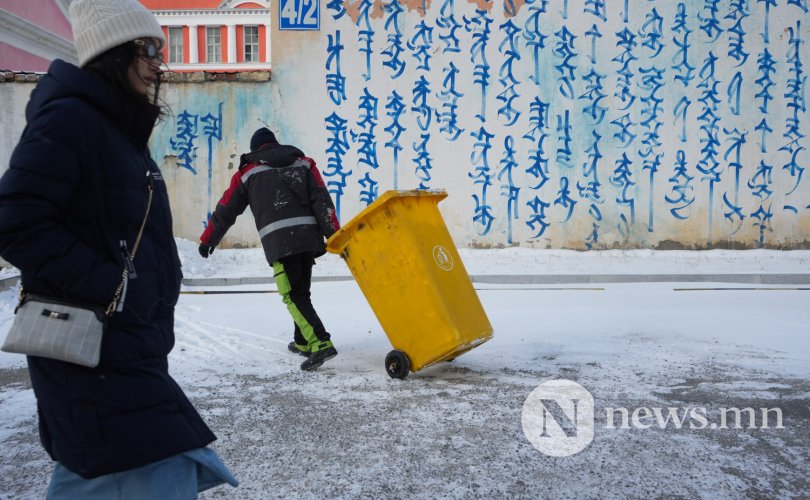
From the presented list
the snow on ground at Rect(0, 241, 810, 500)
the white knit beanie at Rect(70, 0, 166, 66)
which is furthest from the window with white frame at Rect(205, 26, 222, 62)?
the white knit beanie at Rect(70, 0, 166, 66)

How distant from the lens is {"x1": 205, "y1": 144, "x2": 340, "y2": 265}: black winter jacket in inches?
203

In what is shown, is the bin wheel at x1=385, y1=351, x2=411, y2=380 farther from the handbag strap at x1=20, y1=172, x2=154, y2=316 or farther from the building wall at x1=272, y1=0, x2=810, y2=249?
the building wall at x1=272, y1=0, x2=810, y2=249

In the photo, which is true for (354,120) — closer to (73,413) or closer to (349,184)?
(349,184)

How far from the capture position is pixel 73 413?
5.67 feet

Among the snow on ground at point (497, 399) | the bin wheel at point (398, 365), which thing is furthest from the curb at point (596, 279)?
the bin wheel at point (398, 365)

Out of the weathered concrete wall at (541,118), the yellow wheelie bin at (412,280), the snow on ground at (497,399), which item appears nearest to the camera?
the snow on ground at (497,399)

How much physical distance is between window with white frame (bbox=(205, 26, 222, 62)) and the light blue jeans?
43352mm

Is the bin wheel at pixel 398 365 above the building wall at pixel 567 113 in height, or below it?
below

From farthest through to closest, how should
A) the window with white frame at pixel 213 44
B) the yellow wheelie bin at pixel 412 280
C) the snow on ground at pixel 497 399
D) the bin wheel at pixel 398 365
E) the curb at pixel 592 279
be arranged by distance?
the window with white frame at pixel 213 44
the curb at pixel 592 279
the bin wheel at pixel 398 365
the yellow wheelie bin at pixel 412 280
the snow on ground at pixel 497 399

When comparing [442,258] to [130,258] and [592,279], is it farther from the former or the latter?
[592,279]

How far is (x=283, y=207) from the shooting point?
17.0ft

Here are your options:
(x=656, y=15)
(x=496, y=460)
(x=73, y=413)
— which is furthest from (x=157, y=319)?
(x=656, y=15)

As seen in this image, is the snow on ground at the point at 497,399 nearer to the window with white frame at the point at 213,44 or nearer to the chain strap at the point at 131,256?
the chain strap at the point at 131,256

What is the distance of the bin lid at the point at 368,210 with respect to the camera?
456cm
